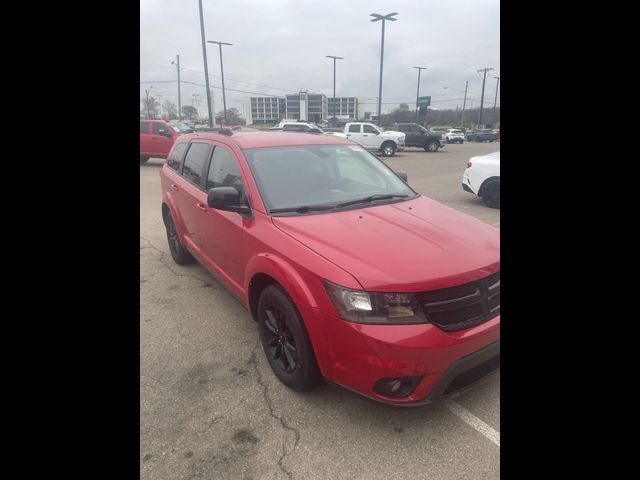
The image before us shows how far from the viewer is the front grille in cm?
213

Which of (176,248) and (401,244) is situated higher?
(401,244)

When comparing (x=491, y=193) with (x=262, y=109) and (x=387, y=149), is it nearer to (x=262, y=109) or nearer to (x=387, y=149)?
(x=387, y=149)

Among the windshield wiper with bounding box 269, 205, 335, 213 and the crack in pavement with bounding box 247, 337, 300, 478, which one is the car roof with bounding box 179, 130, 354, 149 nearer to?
the windshield wiper with bounding box 269, 205, 335, 213

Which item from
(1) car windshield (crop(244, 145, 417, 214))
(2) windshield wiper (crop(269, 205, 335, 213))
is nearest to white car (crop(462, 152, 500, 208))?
(1) car windshield (crop(244, 145, 417, 214))

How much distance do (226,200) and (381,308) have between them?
1.47 metres

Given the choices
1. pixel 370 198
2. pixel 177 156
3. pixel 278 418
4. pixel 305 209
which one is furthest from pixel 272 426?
pixel 177 156

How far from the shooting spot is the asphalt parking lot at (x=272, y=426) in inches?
82.6

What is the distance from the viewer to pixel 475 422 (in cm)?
241
